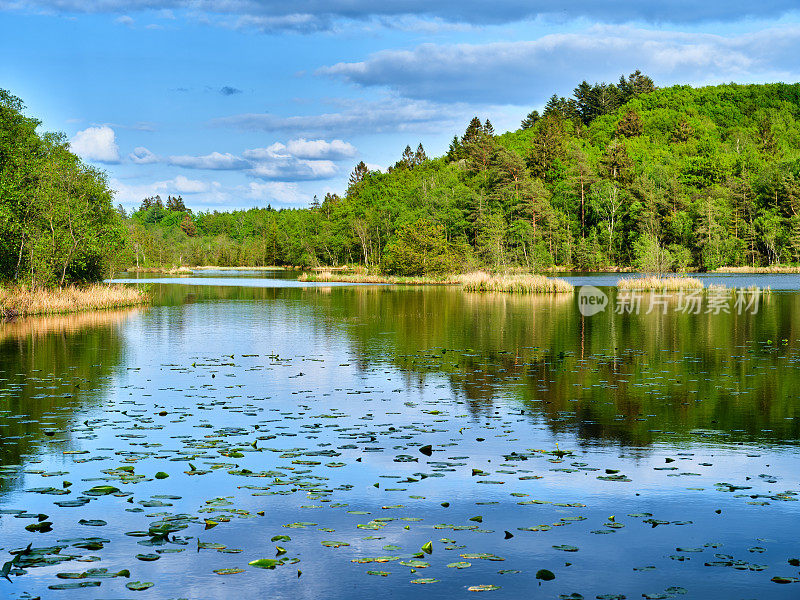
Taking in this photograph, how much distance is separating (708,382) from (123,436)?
16.4 metres

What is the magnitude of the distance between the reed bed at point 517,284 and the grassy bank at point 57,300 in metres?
37.6

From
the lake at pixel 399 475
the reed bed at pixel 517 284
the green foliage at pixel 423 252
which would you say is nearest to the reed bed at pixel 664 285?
the reed bed at pixel 517 284

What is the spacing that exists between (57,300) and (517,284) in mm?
45582

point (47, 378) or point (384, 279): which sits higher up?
point (384, 279)

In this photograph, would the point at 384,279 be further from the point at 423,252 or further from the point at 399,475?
the point at 399,475

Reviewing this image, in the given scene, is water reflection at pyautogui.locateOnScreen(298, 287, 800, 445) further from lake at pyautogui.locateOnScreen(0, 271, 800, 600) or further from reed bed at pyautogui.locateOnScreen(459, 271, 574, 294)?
reed bed at pyautogui.locateOnScreen(459, 271, 574, 294)

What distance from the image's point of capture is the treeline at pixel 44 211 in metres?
45.4

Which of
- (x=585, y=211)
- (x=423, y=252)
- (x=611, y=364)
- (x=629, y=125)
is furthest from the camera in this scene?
(x=629, y=125)

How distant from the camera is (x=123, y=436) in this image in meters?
15.2

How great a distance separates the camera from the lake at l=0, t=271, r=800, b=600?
28.0ft

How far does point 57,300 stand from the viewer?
48.7 metres

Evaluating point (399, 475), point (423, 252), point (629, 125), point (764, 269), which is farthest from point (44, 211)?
point (629, 125)

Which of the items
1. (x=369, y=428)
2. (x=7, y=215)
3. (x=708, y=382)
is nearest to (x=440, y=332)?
(x=708, y=382)

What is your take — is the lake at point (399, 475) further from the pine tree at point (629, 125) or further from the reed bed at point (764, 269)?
the pine tree at point (629, 125)
